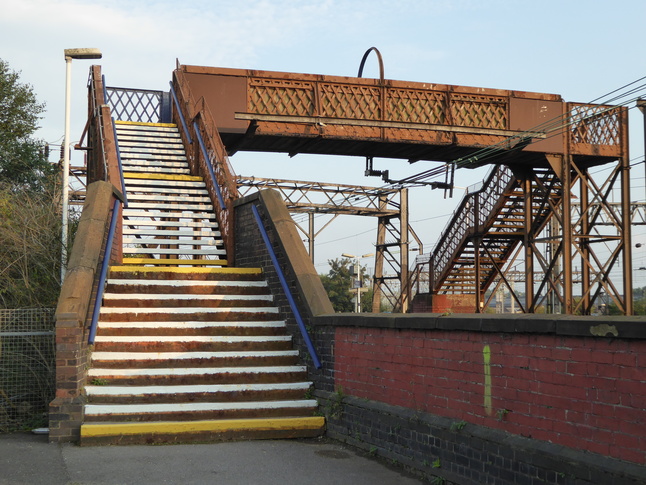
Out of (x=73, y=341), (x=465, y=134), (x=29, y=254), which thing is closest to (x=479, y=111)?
(x=465, y=134)

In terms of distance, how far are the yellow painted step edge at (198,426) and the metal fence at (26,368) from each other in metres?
1.46

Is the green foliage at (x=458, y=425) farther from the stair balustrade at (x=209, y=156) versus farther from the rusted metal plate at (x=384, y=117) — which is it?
the rusted metal plate at (x=384, y=117)

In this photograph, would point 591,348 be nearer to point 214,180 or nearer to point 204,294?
point 204,294

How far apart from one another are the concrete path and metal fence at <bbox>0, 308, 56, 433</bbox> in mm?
873

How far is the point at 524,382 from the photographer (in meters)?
5.94

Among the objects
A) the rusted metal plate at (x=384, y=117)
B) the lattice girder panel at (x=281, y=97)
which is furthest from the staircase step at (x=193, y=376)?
the lattice girder panel at (x=281, y=97)

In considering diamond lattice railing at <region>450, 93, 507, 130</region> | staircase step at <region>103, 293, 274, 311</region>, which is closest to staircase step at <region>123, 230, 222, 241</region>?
staircase step at <region>103, 293, 274, 311</region>

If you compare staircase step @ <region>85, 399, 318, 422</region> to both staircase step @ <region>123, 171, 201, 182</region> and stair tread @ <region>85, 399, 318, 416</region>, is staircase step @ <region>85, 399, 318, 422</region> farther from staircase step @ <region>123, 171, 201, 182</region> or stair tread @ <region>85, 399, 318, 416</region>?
staircase step @ <region>123, 171, 201, 182</region>

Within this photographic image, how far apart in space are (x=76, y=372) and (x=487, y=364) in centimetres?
456

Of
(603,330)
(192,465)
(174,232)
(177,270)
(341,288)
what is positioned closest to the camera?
(603,330)

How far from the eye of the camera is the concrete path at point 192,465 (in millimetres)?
6707

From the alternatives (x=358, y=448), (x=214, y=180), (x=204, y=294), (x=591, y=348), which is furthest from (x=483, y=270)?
(x=591, y=348)

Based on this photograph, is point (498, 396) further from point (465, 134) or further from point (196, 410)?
point (465, 134)

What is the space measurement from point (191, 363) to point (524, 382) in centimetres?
484
